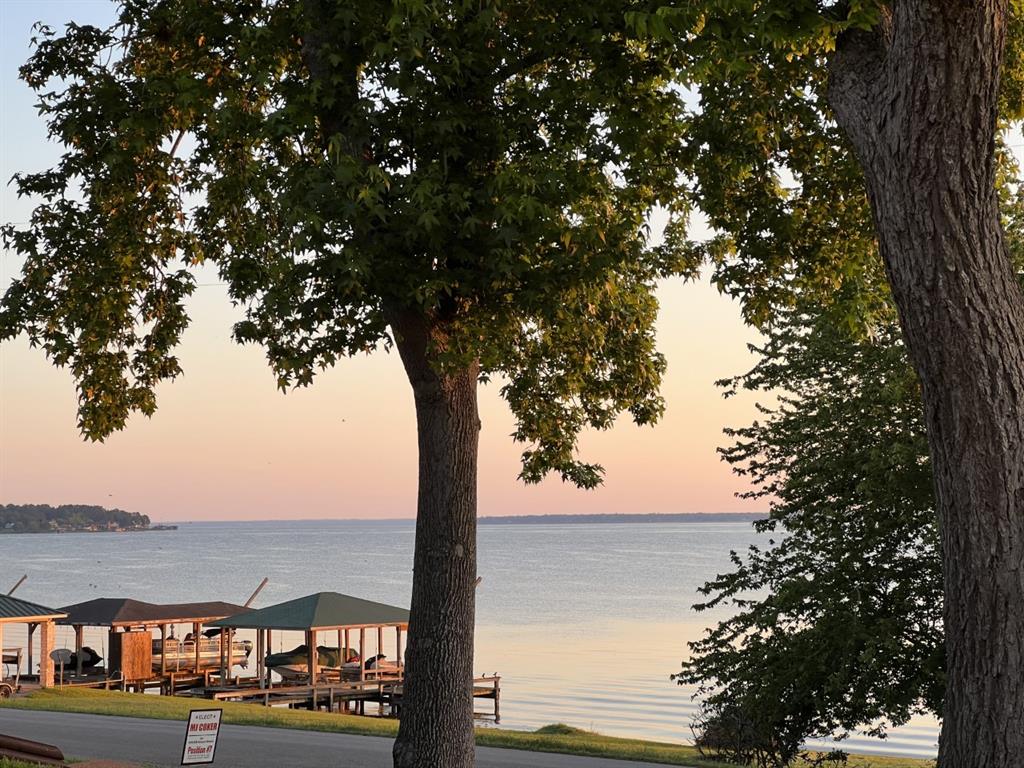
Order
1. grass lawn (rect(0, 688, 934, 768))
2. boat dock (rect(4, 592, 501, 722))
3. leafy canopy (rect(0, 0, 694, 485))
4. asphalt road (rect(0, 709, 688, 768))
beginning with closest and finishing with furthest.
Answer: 1. leafy canopy (rect(0, 0, 694, 485))
2. asphalt road (rect(0, 709, 688, 768))
3. grass lawn (rect(0, 688, 934, 768))
4. boat dock (rect(4, 592, 501, 722))

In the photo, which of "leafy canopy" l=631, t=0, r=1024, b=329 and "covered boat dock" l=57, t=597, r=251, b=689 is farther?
"covered boat dock" l=57, t=597, r=251, b=689

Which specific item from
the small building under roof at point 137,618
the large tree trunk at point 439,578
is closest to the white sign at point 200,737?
the large tree trunk at point 439,578

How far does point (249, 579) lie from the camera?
134 m

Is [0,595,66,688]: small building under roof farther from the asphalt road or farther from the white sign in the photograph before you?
the white sign

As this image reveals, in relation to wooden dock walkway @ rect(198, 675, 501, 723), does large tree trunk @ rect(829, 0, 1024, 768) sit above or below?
above

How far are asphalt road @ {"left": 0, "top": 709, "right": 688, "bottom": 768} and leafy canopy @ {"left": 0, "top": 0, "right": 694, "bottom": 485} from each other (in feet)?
14.4

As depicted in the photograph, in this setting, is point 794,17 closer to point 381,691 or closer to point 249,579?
point 381,691

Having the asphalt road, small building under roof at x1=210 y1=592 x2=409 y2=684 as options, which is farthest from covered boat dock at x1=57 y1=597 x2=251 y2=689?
the asphalt road

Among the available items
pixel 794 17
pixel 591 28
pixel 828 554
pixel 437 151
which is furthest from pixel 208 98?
pixel 828 554

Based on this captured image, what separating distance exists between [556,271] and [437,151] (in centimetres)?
173

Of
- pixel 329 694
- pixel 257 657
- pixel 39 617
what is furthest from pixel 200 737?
pixel 257 657

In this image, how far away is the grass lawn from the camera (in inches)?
748

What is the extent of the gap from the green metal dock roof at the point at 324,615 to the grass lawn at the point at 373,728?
14.2 ft

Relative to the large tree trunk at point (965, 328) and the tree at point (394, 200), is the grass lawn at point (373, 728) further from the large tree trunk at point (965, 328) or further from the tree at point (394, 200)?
the large tree trunk at point (965, 328)
